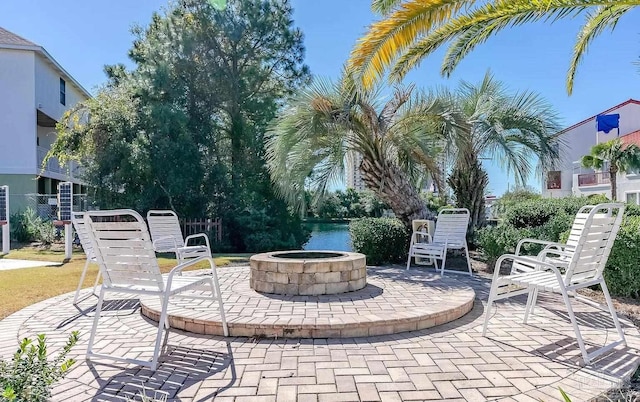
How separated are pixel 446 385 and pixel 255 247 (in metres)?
12.2

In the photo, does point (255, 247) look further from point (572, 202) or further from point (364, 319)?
point (364, 319)

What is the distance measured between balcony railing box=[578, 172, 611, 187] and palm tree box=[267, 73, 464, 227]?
76.2 ft

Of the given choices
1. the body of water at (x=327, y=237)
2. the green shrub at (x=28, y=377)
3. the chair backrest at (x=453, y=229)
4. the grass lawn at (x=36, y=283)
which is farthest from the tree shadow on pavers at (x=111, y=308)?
the body of water at (x=327, y=237)

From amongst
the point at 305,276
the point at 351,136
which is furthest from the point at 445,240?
the point at 351,136

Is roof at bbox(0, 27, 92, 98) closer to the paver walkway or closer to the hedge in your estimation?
the paver walkway

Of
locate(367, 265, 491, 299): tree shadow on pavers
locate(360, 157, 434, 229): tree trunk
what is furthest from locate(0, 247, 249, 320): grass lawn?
locate(367, 265, 491, 299): tree shadow on pavers

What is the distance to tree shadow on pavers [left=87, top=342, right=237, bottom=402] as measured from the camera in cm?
258

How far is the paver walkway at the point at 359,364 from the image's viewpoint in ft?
8.46

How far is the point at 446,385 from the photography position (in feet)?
8.71

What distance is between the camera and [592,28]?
5746mm

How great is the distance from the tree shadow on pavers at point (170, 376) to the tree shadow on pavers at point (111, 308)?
1.41 m

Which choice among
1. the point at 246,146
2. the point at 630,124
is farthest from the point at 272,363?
the point at 630,124

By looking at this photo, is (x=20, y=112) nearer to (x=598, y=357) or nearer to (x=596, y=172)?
(x=598, y=357)

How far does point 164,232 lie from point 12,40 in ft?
53.4
